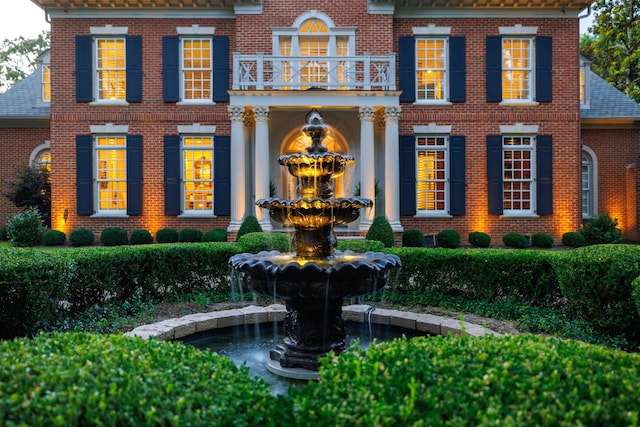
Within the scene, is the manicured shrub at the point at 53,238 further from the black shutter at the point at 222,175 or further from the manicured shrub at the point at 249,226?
the manicured shrub at the point at 249,226

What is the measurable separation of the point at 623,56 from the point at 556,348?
2569cm

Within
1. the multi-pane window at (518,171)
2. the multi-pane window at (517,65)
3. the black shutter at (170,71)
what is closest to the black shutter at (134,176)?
the black shutter at (170,71)

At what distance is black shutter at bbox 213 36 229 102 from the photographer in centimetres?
1603

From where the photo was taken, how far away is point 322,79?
639 inches

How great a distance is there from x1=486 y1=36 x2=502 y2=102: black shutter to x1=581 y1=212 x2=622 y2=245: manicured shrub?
5377mm

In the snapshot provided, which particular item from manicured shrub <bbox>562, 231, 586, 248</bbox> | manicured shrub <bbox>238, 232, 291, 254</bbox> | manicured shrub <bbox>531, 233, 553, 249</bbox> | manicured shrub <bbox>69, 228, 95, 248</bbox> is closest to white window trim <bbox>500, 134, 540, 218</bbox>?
manicured shrub <bbox>531, 233, 553, 249</bbox>

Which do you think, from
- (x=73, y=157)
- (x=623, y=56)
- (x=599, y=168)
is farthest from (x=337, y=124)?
(x=623, y=56)

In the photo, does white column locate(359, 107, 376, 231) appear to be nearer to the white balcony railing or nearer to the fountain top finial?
the white balcony railing

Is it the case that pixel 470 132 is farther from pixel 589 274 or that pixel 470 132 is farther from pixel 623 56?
pixel 623 56

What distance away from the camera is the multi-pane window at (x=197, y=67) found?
16312 mm

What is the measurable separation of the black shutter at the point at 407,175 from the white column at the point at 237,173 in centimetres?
536

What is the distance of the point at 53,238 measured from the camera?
15.4 metres

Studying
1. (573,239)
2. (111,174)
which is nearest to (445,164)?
(573,239)

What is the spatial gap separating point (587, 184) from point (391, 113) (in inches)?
384
